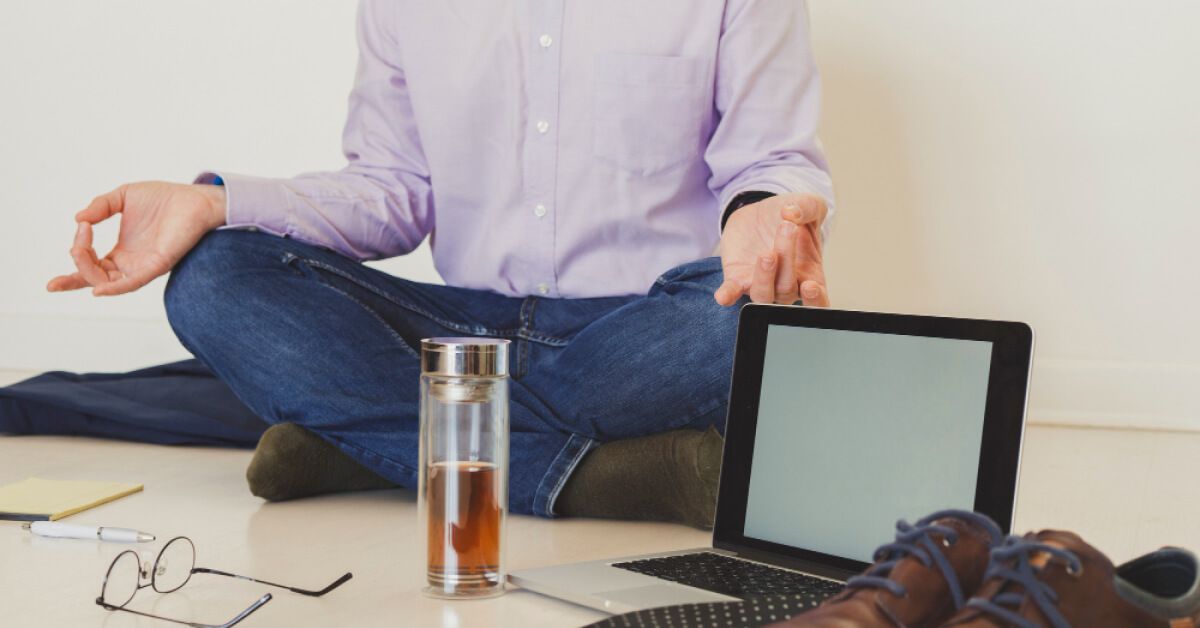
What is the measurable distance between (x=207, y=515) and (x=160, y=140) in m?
1.51

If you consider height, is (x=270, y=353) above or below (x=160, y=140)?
below

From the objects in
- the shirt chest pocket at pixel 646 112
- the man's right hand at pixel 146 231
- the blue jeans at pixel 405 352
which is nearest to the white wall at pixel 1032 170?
the shirt chest pocket at pixel 646 112

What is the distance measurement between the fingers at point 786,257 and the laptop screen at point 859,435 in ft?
0.29

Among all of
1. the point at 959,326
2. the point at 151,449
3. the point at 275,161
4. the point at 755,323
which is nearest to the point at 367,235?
the point at 151,449

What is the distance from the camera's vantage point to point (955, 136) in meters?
2.42

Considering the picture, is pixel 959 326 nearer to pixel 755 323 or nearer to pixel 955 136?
pixel 755 323

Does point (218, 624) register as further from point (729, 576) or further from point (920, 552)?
point (920, 552)

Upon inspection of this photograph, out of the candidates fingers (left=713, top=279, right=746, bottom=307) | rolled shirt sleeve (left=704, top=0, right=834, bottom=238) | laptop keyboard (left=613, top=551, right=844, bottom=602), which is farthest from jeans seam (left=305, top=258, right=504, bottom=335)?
laptop keyboard (left=613, top=551, right=844, bottom=602)

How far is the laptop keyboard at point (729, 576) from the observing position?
97cm

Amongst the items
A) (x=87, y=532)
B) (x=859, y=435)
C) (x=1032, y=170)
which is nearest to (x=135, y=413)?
(x=87, y=532)

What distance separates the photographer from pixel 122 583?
1099 millimetres

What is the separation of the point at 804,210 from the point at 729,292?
0.10 meters

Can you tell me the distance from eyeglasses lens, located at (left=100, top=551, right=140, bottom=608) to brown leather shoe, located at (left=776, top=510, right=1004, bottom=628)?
0.58 metres

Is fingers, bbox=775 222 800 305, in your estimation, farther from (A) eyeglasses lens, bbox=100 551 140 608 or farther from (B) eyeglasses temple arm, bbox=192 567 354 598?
(A) eyeglasses lens, bbox=100 551 140 608
